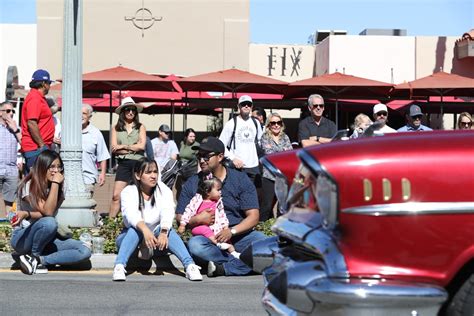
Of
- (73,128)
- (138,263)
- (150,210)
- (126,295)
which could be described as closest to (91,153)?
(73,128)

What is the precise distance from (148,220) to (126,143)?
2804mm

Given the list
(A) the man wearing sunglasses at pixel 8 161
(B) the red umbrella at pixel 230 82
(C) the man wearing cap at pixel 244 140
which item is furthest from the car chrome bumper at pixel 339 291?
(B) the red umbrella at pixel 230 82

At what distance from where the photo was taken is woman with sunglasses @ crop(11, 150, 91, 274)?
8594 millimetres

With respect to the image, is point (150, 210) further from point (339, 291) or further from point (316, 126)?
point (339, 291)

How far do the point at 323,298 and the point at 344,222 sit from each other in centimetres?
35

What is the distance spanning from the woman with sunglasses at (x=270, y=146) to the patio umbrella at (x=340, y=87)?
25.1ft

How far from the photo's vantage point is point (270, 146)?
11.1 meters

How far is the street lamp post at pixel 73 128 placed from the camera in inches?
412

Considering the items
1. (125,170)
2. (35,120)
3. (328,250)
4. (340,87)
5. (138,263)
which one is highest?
(340,87)

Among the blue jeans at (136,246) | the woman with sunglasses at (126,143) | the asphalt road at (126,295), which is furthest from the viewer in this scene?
the woman with sunglasses at (126,143)

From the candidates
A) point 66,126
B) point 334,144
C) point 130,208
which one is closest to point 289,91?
point 66,126

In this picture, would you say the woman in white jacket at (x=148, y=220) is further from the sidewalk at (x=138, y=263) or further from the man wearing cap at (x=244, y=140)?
the man wearing cap at (x=244, y=140)

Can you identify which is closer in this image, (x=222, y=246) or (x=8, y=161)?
(x=222, y=246)

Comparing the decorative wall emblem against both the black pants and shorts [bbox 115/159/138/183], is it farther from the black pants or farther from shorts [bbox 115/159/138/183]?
the black pants
